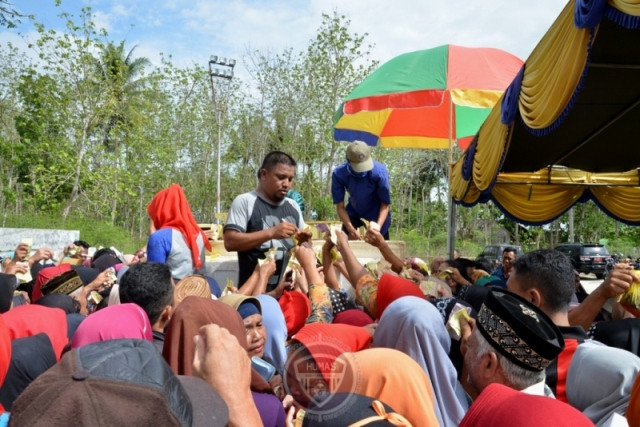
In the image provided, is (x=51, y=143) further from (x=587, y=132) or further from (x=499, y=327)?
(x=499, y=327)

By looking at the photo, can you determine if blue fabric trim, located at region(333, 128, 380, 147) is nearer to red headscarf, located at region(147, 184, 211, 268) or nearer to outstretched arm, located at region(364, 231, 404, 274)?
red headscarf, located at region(147, 184, 211, 268)

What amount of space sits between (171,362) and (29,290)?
12.6 ft

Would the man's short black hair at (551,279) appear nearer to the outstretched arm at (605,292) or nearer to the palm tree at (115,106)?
the outstretched arm at (605,292)

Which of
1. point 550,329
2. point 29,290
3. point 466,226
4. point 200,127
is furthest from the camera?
point 466,226

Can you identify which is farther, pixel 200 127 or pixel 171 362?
pixel 200 127

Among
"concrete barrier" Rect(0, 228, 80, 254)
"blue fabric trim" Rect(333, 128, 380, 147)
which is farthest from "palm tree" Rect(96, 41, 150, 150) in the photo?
"blue fabric trim" Rect(333, 128, 380, 147)

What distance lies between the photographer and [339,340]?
7.33ft

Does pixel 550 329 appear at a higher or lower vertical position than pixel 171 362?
higher

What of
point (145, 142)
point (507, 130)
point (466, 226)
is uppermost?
point (145, 142)

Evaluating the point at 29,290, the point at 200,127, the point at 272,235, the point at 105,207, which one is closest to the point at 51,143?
the point at 105,207

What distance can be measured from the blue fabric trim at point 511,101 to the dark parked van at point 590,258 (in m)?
18.5

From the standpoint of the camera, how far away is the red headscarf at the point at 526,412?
1.22m

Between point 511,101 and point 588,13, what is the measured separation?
1.75 metres

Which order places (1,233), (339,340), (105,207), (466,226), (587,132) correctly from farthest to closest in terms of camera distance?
(466,226)
(105,207)
(1,233)
(587,132)
(339,340)
